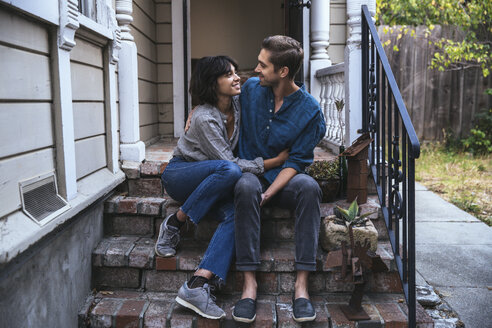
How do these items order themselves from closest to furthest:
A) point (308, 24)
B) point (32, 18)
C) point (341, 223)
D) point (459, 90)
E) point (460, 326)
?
point (32, 18) → point (460, 326) → point (341, 223) → point (308, 24) → point (459, 90)

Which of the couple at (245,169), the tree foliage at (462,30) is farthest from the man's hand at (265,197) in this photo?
the tree foliage at (462,30)

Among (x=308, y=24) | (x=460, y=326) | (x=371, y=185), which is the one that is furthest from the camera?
(x=308, y=24)

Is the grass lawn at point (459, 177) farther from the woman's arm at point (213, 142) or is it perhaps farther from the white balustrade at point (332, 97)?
the woman's arm at point (213, 142)

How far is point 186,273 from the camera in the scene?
2332 mm

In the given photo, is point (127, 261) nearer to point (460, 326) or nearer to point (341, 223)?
point (341, 223)

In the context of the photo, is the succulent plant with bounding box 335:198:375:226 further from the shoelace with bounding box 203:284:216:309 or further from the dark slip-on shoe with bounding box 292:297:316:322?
the shoelace with bounding box 203:284:216:309

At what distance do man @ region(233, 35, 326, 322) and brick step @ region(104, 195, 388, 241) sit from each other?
0.20 meters

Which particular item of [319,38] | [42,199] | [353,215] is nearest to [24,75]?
[42,199]

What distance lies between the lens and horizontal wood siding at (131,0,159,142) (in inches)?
149

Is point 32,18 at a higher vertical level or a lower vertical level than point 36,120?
higher

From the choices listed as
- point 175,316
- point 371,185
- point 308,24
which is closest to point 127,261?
point 175,316

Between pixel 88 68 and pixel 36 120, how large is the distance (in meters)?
0.69

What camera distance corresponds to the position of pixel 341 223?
2.40m

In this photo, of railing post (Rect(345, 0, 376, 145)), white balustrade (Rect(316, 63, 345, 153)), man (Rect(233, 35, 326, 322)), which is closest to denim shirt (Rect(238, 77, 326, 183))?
man (Rect(233, 35, 326, 322))
